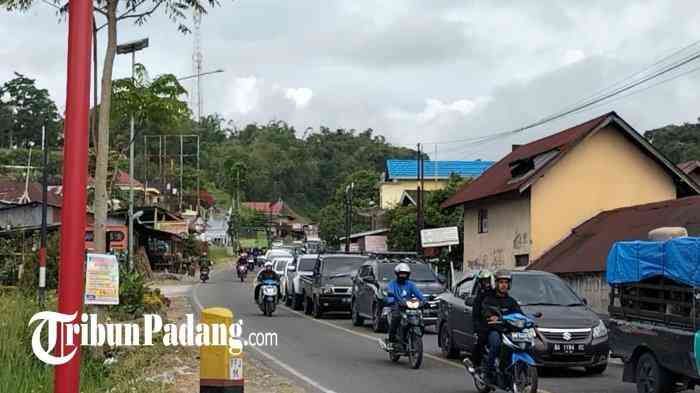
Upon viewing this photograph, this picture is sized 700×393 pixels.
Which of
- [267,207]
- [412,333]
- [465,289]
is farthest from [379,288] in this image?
[267,207]

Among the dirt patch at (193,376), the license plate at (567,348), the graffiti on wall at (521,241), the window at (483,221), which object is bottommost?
the dirt patch at (193,376)

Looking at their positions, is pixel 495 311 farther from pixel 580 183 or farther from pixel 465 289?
pixel 580 183

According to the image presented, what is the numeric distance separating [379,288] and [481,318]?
10275mm

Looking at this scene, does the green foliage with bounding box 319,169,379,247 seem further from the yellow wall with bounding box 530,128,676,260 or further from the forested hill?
the yellow wall with bounding box 530,128,676,260

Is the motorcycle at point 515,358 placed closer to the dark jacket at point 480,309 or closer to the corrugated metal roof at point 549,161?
the dark jacket at point 480,309

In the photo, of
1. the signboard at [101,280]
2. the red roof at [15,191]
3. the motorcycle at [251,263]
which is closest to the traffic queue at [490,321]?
the signboard at [101,280]

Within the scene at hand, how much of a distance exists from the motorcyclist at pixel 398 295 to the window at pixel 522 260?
18.8 m

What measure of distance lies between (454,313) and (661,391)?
611 centimetres

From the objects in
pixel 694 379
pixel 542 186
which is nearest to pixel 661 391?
pixel 694 379

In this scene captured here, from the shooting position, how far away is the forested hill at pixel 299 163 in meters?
126

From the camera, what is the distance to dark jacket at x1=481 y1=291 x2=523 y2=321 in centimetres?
1220

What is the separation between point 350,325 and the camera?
25.6 meters

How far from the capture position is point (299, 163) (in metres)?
131

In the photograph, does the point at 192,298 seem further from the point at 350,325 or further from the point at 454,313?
the point at 454,313
